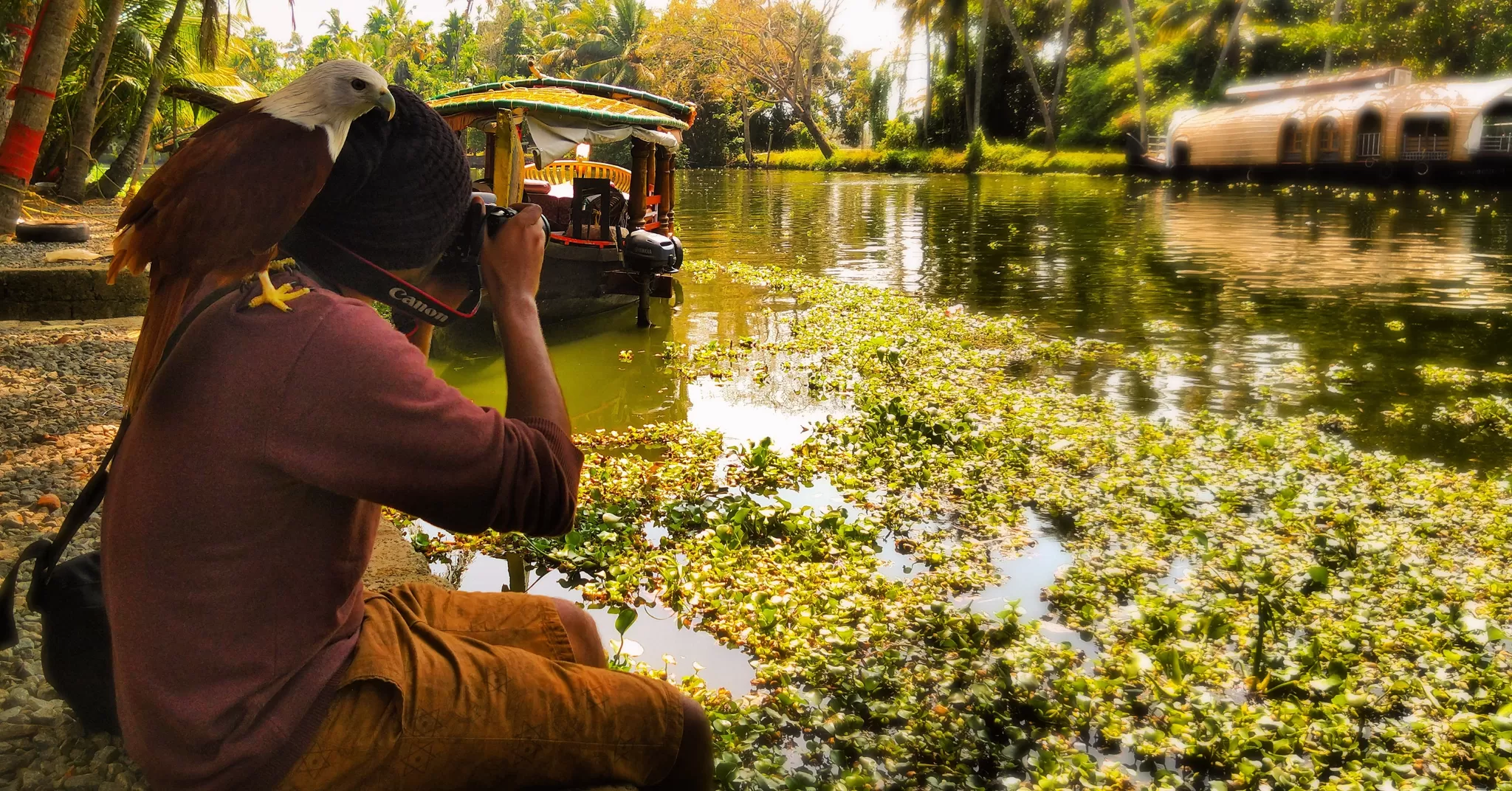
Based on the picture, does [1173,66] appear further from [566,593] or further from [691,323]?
[566,593]

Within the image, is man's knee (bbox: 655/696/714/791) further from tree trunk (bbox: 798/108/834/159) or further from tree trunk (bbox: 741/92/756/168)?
tree trunk (bbox: 741/92/756/168)

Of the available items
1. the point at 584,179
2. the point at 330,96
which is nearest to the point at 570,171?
the point at 584,179

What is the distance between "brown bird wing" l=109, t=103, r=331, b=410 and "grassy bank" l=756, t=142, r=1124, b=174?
3666 centimetres

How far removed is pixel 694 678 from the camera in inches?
147

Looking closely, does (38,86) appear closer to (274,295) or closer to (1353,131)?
(274,295)

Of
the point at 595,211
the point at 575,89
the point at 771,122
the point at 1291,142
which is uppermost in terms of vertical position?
the point at 771,122

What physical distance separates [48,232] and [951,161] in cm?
3552

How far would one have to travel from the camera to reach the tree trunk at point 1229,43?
3316 cm

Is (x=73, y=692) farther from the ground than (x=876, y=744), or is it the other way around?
(x=73, y=692)

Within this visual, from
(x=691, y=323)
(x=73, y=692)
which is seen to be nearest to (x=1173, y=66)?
(x=691, y=323)

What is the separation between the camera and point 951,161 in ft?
137

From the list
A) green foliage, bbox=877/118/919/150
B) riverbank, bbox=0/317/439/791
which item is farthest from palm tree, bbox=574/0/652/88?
riverbank, bbox=0/317/439/791

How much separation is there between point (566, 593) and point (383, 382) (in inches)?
126

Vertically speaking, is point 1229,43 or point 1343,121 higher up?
point 1229,43
